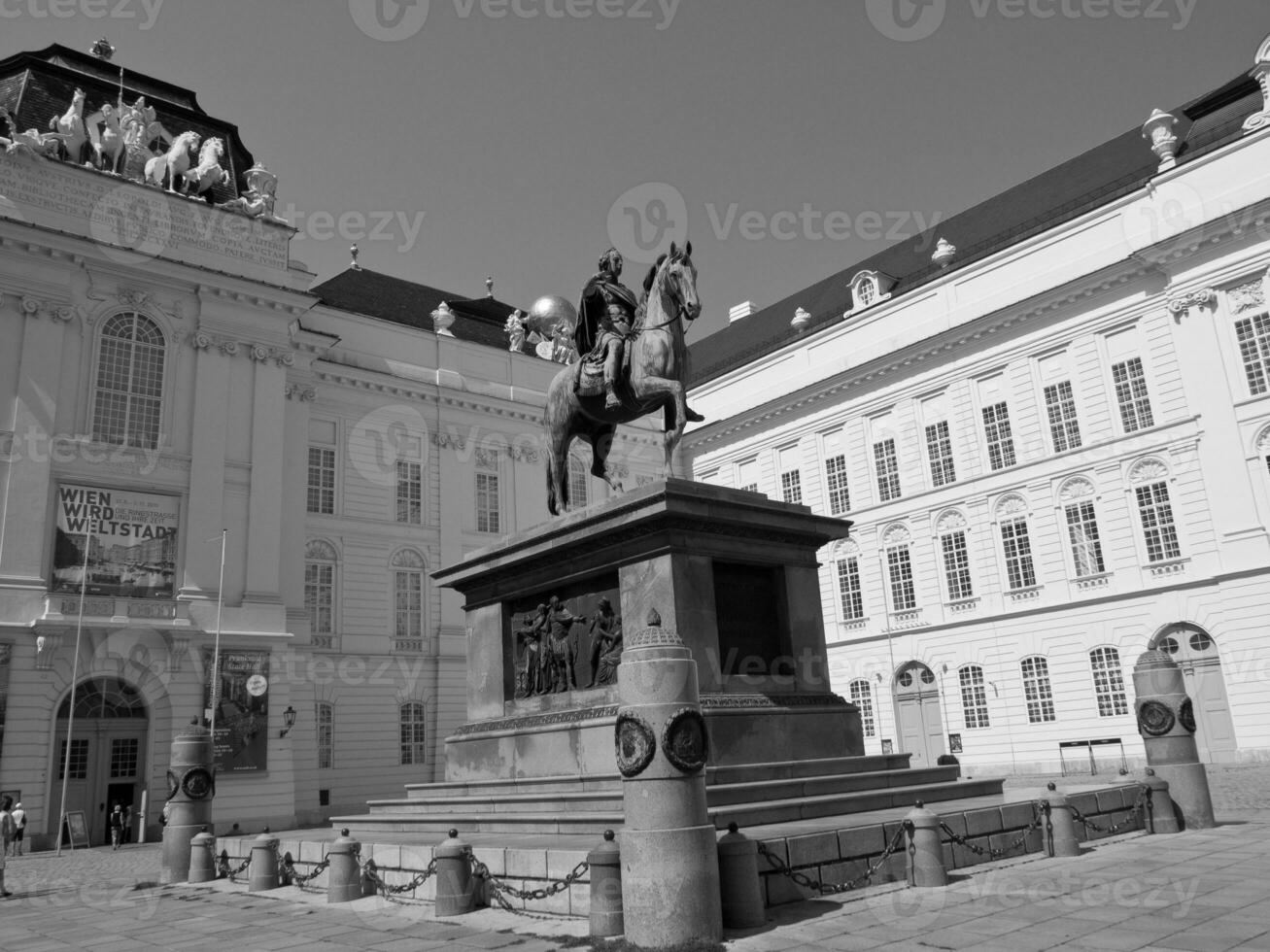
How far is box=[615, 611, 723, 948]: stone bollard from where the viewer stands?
23.4 ft

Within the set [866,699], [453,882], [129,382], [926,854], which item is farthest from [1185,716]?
[129,382]

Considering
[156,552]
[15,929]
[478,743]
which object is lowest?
[15,929]

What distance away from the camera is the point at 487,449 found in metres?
41.6

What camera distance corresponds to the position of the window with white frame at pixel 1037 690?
34438mm

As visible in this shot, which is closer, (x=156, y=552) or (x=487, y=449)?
(x=156, y=552)

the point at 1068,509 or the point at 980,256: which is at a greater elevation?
the point at 980,256

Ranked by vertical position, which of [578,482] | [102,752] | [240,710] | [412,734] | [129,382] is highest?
[129,382]

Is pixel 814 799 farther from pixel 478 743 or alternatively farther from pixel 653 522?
pixel 478 743

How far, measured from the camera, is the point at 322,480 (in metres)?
36.6

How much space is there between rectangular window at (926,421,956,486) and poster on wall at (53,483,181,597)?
2701cm

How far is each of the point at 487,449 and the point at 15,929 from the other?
31.4 meters

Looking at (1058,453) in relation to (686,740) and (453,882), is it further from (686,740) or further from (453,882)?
(686,740)

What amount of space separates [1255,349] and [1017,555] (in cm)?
1012

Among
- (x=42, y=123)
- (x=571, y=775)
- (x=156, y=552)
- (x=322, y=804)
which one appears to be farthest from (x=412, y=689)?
(x=571, y=775)
